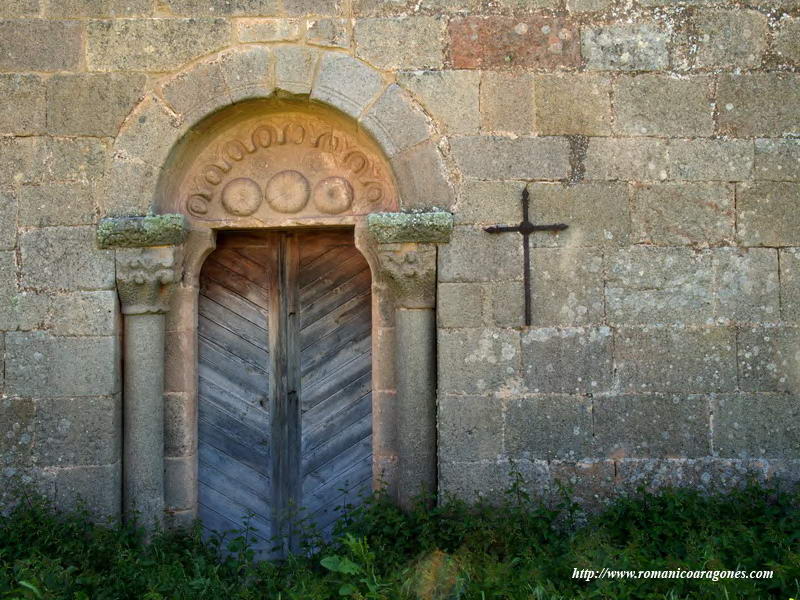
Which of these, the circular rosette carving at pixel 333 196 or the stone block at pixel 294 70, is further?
the circular rosette carving at pixel 333 196

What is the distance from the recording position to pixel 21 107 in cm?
461

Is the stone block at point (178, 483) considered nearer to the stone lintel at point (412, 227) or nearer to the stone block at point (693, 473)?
the stone lintel at point (412, 227)

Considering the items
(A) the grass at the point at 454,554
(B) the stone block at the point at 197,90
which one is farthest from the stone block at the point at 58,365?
(B) the stone block at the point at 197,90

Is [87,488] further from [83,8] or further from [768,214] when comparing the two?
[768,214]

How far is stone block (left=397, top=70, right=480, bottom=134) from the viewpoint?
15.2ft

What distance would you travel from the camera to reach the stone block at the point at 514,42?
183 inches

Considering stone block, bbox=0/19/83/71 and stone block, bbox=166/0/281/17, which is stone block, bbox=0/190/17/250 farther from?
stone block, bbox=166/0/281/17

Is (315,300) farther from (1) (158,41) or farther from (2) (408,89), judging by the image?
(1) (158,41)

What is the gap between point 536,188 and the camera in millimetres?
4660

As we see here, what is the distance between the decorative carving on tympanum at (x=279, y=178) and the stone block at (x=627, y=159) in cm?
122

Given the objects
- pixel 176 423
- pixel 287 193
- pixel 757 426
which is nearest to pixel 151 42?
pixel 287 193

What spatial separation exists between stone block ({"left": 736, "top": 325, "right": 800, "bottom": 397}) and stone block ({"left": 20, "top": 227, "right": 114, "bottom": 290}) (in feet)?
12.1

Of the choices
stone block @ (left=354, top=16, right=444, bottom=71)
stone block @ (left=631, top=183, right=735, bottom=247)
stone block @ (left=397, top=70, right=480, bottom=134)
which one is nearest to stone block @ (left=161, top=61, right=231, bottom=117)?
stone block @ (left=354, top=16, right=444, bottom=71)

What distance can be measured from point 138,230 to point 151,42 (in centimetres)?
109
